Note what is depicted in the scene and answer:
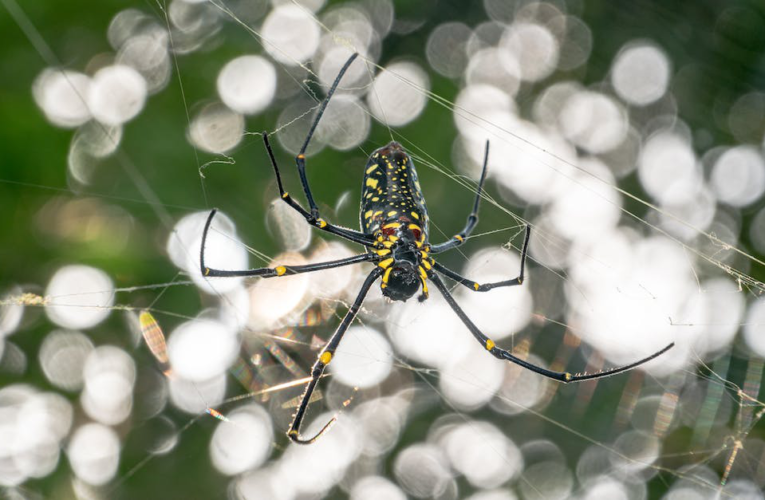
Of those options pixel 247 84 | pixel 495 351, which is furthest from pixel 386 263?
pixel 247 84

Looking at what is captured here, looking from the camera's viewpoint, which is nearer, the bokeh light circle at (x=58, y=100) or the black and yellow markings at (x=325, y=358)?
the black and yellow markings at (x=325, y=358)

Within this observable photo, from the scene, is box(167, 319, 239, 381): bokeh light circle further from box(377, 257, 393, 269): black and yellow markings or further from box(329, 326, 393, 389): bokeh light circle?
box(377, 257, 393, 269): black and yellow markings

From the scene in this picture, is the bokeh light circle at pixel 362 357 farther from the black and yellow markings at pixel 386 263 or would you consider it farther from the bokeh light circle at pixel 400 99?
the bokeh light circle at pixel 400 99

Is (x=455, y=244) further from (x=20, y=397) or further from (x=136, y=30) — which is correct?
(x=20, y=397)

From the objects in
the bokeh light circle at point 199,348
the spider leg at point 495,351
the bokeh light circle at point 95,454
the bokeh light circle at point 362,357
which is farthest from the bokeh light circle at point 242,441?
the spider leg at point 495,351

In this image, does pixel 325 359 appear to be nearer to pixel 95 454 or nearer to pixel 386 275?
pixel 386 275

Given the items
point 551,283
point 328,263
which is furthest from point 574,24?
point 328,263
